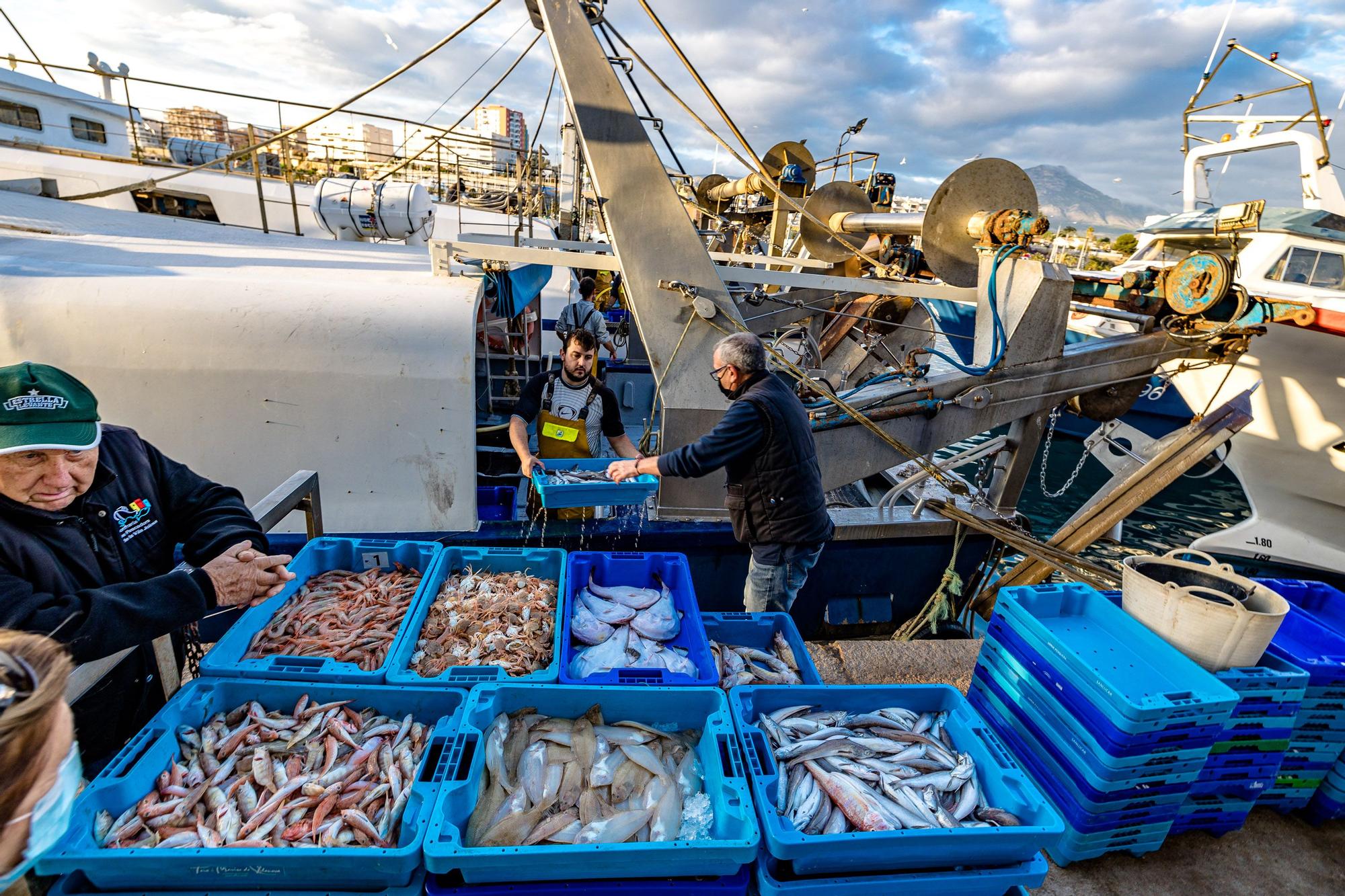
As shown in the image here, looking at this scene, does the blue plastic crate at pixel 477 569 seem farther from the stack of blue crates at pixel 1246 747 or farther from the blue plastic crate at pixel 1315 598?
the blue plastic crate at pixel 1315 598

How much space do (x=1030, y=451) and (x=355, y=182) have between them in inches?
434

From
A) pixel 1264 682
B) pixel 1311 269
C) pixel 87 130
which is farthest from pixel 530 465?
pixel 87 130

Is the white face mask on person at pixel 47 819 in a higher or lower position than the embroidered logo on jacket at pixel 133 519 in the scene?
higher

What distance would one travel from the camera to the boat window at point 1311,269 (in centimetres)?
1141

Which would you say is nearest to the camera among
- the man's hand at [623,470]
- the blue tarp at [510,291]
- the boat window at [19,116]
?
the man's hand at [623,470]

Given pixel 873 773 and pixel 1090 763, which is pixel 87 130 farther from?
pixel 1090 763

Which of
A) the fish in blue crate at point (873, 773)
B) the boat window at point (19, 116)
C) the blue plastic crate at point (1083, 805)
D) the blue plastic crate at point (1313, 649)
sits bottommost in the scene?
the blue plastic crate at point (1083, 805)

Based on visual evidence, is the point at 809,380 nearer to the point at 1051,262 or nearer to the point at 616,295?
the point at 1051,262

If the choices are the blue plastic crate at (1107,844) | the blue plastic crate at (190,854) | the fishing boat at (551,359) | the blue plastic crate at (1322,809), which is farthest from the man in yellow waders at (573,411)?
the blue plastic crate at (1322,809)

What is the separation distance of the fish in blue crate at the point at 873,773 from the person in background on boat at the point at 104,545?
2131 mm

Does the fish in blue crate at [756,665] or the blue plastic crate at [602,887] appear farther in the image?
the fish in blue crate at [756,665]

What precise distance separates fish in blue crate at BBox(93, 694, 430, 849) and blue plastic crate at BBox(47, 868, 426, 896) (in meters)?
0.10

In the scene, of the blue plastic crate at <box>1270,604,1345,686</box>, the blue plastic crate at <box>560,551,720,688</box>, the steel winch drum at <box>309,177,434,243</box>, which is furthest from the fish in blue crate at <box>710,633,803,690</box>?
the steel winch drum at <box>309,177,434,243</box>

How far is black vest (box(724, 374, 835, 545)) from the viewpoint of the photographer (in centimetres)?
349
